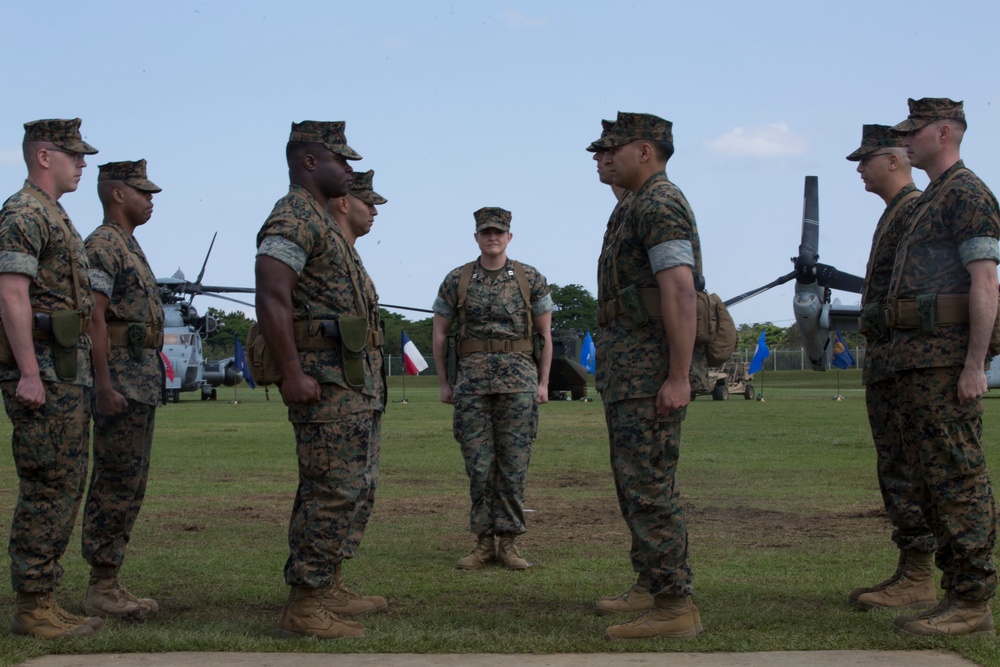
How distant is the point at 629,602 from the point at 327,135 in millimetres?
2698

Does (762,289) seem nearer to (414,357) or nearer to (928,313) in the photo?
(414,357)

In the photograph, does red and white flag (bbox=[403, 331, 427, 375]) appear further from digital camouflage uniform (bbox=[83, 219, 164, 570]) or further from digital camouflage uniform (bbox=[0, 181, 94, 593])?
digital camouflage uniform (bbox=[0, 181, 94, 593])

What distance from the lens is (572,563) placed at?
7152mm

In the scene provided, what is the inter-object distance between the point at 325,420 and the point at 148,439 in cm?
133

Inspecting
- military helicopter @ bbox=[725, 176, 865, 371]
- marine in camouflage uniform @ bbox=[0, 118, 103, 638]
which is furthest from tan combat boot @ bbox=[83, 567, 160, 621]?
military helicopter @ bbox=[725, 176, 865, 371]

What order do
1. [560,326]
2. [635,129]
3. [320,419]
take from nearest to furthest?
[320,419] < [635,129] < [560,326]

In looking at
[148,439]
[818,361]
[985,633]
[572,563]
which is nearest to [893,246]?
[985,633]

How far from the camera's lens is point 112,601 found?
226 inches

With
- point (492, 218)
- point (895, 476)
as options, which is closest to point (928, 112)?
point (895, 476)

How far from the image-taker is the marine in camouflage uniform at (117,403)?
5.79 metres

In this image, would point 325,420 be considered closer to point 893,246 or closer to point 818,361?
point 893,246

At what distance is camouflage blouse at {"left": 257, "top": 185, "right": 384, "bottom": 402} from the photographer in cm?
528

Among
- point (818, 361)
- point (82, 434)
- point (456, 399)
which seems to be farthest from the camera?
point (818, 361)

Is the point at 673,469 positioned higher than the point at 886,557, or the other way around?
the point at 673,469
